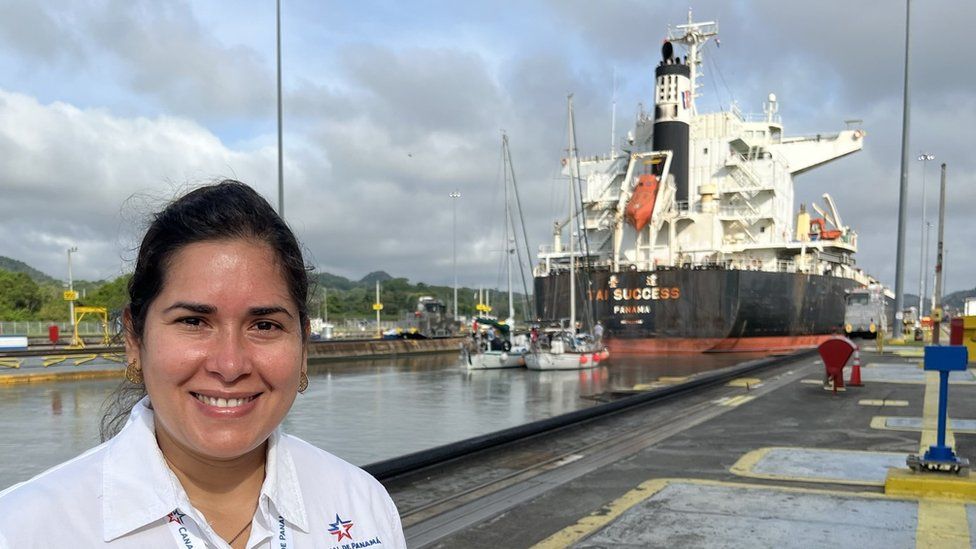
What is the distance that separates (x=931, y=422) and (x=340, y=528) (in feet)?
30.3

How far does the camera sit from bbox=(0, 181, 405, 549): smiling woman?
140 centimetres

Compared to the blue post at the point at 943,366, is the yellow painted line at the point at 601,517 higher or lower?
lower

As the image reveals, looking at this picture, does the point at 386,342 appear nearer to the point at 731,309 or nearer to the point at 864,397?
the point at 731,309

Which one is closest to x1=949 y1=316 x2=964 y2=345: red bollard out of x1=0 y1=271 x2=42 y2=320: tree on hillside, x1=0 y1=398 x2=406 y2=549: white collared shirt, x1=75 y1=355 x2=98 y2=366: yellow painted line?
x1=0 y1=398 x2=406 y2=549: white collared shirt

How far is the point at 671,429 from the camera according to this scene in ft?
28.2

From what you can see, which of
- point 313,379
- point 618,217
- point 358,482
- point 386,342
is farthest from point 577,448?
point 386,342

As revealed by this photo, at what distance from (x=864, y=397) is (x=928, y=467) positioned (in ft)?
21.2

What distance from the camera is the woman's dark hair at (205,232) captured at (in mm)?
1523

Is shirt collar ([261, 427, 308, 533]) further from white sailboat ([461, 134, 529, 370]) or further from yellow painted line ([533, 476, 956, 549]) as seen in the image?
white sailboat ([461, 134, 529, 370])

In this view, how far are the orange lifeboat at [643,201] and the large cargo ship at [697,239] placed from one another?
0.06 metres

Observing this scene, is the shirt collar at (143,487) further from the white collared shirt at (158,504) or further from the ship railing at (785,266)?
the ship railing at (785,266)

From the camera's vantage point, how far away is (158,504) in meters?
1.35

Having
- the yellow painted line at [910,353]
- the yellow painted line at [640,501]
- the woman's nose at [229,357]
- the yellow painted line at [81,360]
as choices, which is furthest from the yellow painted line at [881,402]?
the yellow painted line at [81,360]

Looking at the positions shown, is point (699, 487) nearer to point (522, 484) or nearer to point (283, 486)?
point (522, 484)
